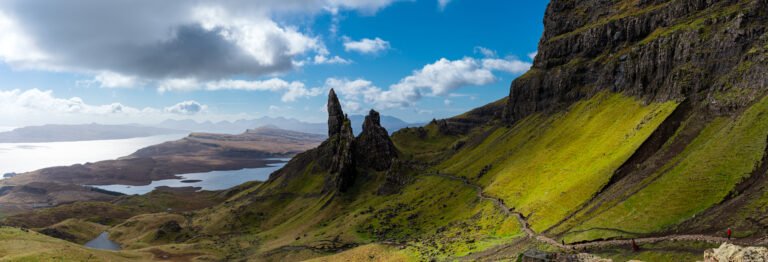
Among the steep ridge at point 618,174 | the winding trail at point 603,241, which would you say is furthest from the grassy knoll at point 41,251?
the winding trail at point 603,241

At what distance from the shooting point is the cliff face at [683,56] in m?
100

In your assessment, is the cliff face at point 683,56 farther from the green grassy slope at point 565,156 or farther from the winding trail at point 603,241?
the winding trail at point 603,241

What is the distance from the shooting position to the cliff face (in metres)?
100

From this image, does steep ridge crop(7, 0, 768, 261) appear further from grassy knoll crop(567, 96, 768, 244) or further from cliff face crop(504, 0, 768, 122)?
cliff face crop(504, 0, 768, 122)

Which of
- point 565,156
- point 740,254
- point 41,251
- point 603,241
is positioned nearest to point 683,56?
point 565,156

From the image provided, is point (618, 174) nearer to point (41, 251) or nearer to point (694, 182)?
point (694, 182)

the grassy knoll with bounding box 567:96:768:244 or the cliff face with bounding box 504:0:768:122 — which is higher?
the cliff face with bounding box 504:0:768:122

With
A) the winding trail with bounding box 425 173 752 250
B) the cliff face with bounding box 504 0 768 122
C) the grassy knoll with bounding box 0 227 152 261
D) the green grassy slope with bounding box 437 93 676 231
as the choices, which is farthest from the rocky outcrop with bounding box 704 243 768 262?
the grassy knoll with bounding box 0 227 152 261

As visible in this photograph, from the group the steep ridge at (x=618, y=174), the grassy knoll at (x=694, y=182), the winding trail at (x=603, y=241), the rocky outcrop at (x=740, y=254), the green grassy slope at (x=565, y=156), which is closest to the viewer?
the rocky outcrop at (x=740, y=254)

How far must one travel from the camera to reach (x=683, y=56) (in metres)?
130

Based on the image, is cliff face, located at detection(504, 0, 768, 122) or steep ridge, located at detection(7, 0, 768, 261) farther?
cliff face, located at detection(504, 0, 768, 122)

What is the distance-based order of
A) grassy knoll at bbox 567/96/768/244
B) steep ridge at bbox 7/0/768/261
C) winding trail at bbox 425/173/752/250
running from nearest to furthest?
winding trail at bbox 425/173/752/250 < grassy knoll at bbox 567/96/768/244 < steep ridge at bbox 7/0/768/261

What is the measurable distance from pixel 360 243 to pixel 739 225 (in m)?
109

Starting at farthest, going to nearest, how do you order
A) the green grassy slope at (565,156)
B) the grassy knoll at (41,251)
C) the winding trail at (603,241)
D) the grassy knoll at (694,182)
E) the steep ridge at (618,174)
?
the grassy knoll at (41,251), the green grassy slope at (565,156), the steep ridge at (618,174), the grassy knoll at (694,182), the winding trail at (603,241)
